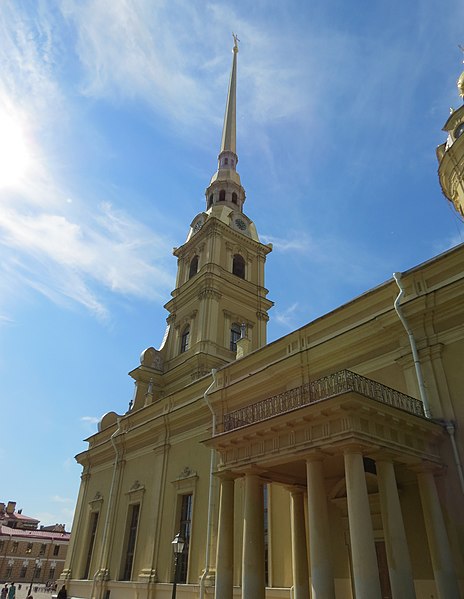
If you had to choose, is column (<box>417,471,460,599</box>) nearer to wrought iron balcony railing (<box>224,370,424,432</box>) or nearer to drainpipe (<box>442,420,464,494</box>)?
drainpipe (<box>442,420,464,494</box>)

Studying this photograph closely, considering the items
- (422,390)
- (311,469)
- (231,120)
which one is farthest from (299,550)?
(231,120)

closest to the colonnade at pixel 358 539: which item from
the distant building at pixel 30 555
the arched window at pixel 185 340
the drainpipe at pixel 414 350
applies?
the drainpipe at pixel 414 350

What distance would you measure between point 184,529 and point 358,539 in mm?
11579

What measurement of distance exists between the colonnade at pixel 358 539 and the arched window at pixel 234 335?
668 inches

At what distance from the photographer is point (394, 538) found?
941cm

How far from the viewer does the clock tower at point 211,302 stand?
2828 cm

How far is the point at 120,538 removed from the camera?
2227cm

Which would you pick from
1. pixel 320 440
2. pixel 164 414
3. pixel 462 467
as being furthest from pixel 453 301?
pixel 164 414

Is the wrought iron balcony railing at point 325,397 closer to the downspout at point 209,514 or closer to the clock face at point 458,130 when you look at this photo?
the downspout at point 209,514

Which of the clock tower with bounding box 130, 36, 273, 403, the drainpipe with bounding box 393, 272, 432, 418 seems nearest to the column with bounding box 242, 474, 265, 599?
the drainpipe with bounding box 393, 272, 432, 418

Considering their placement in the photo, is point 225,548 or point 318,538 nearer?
point 318,538

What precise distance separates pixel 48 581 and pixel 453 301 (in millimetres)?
70317

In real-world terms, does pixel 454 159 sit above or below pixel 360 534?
above

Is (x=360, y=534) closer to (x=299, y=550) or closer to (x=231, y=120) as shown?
(x=299, y=550)
